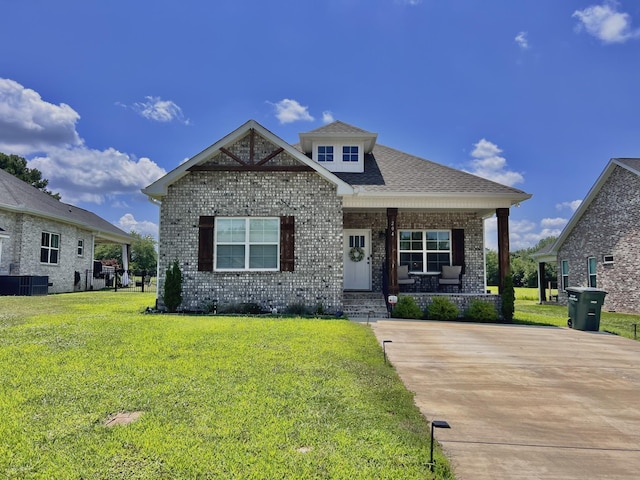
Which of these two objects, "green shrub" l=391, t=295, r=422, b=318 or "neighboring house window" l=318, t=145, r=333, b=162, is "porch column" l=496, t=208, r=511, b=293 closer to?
"green shrub" l=391, t=295, r=422, b=318

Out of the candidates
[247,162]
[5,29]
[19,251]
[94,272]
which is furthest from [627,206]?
[94,272]

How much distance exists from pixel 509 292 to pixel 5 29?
17043 mm

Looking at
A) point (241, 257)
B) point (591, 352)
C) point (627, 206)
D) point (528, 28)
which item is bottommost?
point (591, 352)

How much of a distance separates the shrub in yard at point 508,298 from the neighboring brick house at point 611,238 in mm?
7877

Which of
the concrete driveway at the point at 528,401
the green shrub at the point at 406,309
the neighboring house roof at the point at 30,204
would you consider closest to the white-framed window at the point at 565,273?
the green shrub at the point at 406,309

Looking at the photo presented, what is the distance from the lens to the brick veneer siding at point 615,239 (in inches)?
640

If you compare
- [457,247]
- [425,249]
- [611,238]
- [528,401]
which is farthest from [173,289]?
[611,238]

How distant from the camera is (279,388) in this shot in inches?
173

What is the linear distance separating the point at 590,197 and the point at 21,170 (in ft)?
157

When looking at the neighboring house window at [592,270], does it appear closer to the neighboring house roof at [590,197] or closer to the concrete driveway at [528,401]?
the neighboring house roof at [590,197]

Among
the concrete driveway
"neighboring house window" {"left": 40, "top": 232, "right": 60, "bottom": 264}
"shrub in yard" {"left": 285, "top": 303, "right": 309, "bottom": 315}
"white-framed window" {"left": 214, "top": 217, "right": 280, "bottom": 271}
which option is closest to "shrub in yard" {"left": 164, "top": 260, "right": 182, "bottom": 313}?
"white-framed window" {"left": 214, "top": 217, "right": 280, "bottom": 271}

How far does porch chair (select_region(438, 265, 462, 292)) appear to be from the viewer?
44.9 feet

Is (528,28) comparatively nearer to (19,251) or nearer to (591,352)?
(591,352)

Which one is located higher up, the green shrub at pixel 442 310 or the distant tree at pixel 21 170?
the distant tree at pixel 21 170
